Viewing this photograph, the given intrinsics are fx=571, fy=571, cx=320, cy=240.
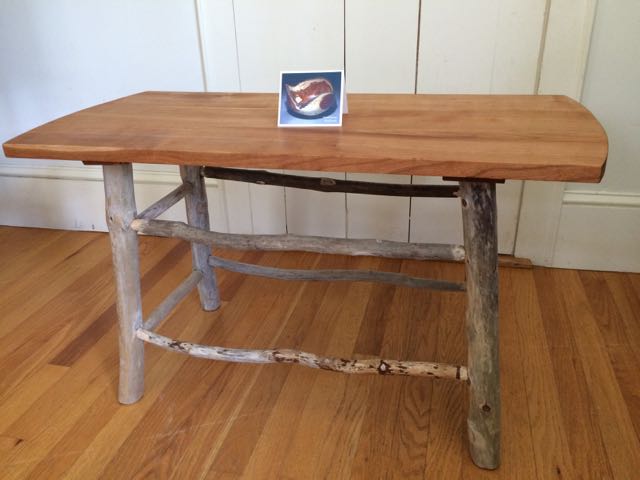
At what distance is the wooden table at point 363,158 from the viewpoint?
937mm

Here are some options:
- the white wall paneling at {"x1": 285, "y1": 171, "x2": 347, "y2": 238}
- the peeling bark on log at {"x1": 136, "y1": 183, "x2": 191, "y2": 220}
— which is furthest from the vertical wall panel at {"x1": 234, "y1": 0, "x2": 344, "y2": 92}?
the peeling bark on log at {"x1": 136, "y1": 183, "x2": 191, "y2": 220}

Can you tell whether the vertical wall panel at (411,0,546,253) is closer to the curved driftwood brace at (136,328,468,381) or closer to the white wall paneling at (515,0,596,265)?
the white wall paneling at (515,0,596,265)

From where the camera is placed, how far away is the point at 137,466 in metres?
1.17

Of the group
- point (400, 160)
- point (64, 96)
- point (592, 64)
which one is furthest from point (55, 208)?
point (592, 64)

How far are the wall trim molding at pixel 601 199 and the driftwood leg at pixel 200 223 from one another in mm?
1117

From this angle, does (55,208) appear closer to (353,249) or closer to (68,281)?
(68,281)

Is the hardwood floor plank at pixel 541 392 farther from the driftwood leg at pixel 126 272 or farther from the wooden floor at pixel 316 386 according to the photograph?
the driftwood leg at pixel 126 272

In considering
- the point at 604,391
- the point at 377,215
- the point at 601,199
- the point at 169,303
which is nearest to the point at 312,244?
the point at 169,303

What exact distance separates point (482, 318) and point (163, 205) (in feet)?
2.43

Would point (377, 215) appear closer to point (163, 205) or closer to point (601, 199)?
point (601, 199)

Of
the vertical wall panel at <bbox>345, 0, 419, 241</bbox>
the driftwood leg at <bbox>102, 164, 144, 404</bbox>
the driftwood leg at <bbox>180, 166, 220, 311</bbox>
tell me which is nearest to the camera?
the driftwood leg at <bbox>102, 164, 144, 404</bbox>

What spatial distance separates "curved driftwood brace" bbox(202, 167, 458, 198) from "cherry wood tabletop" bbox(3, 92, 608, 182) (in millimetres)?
172

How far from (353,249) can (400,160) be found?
0.77ft

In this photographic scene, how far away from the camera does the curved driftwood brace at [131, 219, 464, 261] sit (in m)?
1.09
